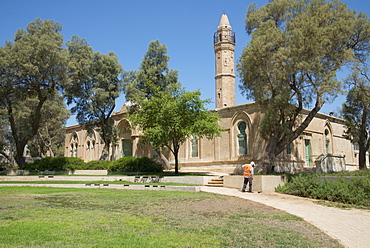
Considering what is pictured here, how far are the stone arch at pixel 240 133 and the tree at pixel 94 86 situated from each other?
12642mm

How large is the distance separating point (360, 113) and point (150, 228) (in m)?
27.0

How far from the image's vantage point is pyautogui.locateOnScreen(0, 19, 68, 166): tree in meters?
26.5

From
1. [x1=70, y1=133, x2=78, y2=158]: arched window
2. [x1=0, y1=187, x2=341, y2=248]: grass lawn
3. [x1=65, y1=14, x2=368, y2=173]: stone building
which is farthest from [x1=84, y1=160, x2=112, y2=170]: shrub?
[x1=0, y1=187, x2=341, y2=248]: grass lawn

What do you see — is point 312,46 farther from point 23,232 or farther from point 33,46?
point 33,46

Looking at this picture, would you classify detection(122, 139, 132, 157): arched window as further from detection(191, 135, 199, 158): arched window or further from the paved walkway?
the paved walkway

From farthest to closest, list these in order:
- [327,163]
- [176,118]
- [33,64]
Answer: [33,64] → [327,163] → [176,118]

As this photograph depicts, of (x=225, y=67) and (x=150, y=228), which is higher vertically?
(x=225, y=67)

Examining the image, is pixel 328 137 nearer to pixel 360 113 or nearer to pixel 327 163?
pixel 360 113

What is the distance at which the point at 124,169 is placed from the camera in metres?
26.5

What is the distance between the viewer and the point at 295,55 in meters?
17.3

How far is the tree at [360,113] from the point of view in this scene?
22013mm

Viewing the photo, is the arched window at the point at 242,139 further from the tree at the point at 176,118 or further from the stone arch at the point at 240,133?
the tree at the point at 176,118

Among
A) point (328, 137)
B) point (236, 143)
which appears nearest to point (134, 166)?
point (236, 143)

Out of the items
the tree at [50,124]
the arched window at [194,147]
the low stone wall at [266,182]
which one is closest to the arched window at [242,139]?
the arched window at [194,147]
